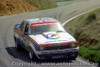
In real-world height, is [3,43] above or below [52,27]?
below

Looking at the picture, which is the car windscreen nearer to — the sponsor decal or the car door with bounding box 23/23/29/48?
the car door with bounding box 23/23/29/48

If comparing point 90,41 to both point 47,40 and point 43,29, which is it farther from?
point 47,40

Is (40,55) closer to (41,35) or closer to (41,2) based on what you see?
(41,35)

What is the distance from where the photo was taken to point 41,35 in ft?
38.6

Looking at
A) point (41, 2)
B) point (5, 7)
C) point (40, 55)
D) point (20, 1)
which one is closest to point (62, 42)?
point (40, 55)

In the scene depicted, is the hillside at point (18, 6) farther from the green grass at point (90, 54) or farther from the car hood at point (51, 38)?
the green grass at point (90, 54)

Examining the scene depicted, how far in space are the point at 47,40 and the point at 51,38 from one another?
0.78 ft

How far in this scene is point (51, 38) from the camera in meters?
11.3

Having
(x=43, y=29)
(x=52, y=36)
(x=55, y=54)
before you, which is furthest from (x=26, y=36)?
(x=55, y=54)

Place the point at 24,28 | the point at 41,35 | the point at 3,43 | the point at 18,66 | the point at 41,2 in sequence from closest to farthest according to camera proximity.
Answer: the point at 18,66 → the point at 41,35 → the point at 24,28 → the point at 3,43 → the point at 41,2

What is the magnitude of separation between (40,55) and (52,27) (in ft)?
6.46

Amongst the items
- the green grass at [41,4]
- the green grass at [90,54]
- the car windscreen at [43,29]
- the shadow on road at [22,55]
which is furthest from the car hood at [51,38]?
the green grass at [41,4]

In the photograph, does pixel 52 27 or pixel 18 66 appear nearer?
pixel 18 66

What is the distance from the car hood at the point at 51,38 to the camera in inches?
433
